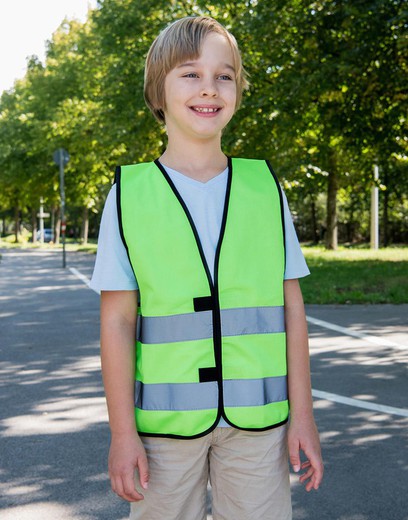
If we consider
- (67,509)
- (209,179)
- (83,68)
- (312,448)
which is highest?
(83,68)

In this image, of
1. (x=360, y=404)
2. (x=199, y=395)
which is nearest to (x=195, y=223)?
(x=199, y=395)

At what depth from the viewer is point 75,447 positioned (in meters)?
5.11

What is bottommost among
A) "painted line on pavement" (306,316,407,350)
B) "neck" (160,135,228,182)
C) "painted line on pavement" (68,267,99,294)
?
"painted line on pavement" (306,316,407,350)

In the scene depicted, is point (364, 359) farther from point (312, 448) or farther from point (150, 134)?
point (150, 134)

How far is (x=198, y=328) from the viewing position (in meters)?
2.17

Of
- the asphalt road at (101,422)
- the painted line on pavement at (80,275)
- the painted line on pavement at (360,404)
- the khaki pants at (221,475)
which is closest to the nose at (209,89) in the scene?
the khaki pants at (221,475)

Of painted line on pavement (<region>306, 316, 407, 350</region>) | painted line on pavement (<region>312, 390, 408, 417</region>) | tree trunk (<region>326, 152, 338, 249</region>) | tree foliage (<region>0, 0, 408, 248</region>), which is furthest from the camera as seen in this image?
tree trunk (<region>326, 152, 338, 249</region>)

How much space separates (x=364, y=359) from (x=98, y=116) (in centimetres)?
2388

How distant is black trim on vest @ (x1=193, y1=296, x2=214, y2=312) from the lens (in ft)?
7.12

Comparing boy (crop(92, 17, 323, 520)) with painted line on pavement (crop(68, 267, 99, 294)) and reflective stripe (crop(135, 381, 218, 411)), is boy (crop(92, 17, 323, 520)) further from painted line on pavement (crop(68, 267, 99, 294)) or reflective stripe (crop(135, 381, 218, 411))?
painted line on pavement (crop(68, 267, 99, 294))

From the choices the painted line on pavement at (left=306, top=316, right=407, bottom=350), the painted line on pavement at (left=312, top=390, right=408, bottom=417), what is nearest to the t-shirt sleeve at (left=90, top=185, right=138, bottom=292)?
the painted line on pavement at (left=312, top=390, right=408, bottom=417)

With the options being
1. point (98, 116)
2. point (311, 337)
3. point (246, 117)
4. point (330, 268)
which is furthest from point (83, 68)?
point (311, 337)

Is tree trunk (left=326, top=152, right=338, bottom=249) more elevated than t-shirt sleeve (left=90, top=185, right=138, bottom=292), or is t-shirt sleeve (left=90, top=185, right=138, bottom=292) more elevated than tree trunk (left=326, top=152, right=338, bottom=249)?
tree trunk (left=326, top=152, right=338, bottom=249)

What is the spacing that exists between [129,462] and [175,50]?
1.12 meters
